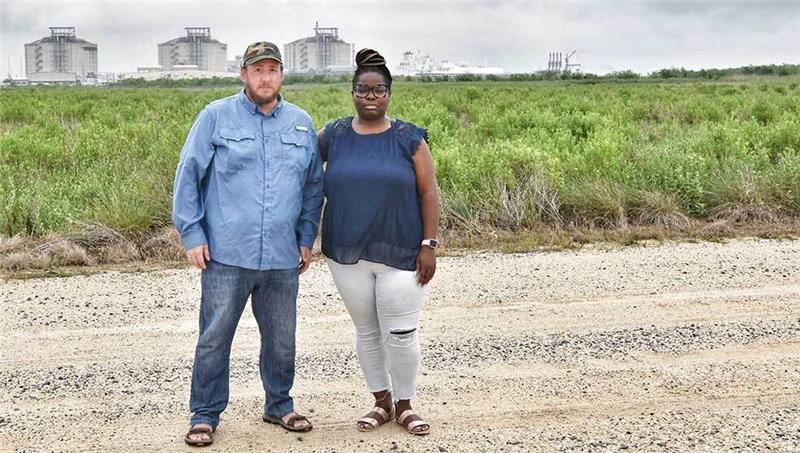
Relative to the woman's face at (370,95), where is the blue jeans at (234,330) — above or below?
below

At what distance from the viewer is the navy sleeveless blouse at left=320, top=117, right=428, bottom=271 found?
4.01 m

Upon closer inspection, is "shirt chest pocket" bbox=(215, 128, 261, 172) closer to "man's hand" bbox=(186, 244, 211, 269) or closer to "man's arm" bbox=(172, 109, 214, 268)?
"man's arm" bbox=(172, 109, 214, 268)

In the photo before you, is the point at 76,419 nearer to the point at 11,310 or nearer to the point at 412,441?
the point at 412,441

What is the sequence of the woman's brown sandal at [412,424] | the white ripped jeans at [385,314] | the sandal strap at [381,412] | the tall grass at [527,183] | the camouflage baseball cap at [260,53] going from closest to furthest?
the camouflage baseball cap at [260,53] → the white ripped jeans at [385,314] → the woman's brown sandal at [412,424] → the sandal strap at [381,412] → the tall grass at [527,183]

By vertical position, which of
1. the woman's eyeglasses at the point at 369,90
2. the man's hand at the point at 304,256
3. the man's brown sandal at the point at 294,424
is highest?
the woman's eyeglasses at the point at 369,90

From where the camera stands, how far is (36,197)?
9969mm

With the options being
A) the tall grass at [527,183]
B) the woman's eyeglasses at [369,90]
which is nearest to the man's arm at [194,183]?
the woman's eyeglasses at [369,90]

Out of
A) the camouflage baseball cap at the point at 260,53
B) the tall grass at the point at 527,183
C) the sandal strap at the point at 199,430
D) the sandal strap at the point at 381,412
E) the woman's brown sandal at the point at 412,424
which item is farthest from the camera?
the tall grass at the point at 527,183

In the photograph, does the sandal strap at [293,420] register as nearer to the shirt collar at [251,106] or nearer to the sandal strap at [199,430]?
the sandal strap at [199,430]

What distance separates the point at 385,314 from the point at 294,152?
876 millimetres

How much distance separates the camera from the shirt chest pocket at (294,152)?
13.3ft

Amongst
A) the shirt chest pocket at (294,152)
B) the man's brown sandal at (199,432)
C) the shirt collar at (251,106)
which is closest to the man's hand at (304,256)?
the shirt chest pocket at (294,152)

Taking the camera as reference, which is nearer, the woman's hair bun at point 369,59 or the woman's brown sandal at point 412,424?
the woman's hair bun at point 369,59

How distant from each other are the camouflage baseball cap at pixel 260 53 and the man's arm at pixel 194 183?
1.02 ft
